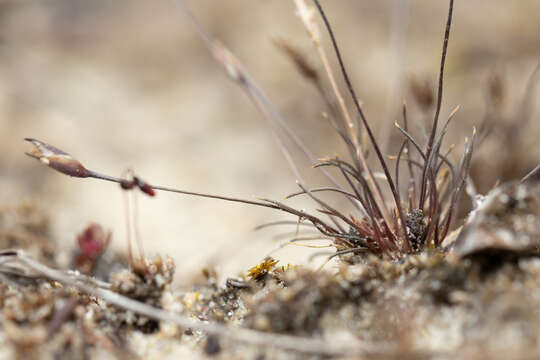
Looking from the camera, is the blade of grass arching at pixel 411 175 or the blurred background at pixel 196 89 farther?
the blurred background at pixel 196 89

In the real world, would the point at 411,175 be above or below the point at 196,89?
below

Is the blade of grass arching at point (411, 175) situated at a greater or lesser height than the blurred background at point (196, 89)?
lesser

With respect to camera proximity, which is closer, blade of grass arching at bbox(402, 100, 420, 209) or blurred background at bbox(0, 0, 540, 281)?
blade of grass arching at bbox(402, 100, 420, 209)

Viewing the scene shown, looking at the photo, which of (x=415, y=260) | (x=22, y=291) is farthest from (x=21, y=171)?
(x=415, y=260)

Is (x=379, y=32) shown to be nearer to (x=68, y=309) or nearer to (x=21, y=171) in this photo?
(x=21, y=171)

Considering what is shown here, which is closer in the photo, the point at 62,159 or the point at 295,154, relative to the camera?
the point at 62,159

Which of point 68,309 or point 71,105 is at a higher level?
point 71,105

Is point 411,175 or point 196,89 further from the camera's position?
point 196,89

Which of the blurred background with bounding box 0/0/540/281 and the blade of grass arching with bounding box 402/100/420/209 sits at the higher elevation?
the blurred background with bounding box 0/0/540/281
